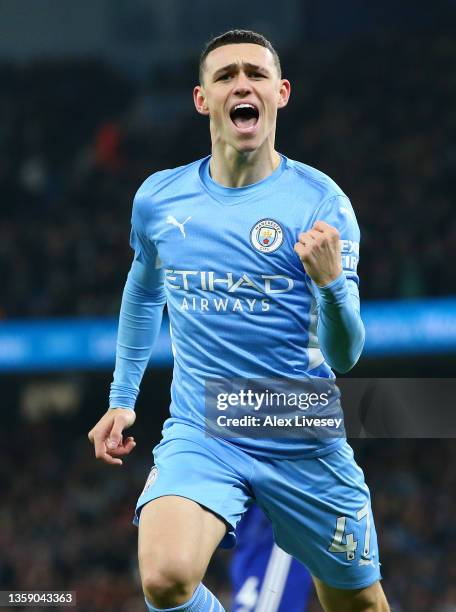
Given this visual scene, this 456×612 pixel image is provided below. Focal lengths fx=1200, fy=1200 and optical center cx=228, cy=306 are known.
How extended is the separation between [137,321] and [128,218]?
12.0 metres

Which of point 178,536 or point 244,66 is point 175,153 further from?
point 178,536

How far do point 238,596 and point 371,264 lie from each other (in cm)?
800

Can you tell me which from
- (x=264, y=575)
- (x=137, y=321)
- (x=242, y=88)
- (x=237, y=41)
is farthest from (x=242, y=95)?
(x=264, y=575)

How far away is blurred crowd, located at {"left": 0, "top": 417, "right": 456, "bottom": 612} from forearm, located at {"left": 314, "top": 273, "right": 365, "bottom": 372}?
7130 millimetres

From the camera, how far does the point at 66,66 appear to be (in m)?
20.7

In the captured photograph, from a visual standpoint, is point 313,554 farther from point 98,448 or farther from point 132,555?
point 132,555

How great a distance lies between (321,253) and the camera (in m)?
3.67

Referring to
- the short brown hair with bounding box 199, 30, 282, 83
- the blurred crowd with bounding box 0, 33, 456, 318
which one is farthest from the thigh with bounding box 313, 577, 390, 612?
the blurred crowd with bounding box 0, 33, 456, 318

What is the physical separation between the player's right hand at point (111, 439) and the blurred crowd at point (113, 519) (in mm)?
6904

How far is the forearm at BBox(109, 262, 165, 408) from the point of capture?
178 inches

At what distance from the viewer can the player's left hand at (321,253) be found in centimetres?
366

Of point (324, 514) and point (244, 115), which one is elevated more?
point (244, 115)

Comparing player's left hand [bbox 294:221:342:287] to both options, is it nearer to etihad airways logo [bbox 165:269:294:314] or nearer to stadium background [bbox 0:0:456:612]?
etihad airways logo [bbox 165:269:294:314]

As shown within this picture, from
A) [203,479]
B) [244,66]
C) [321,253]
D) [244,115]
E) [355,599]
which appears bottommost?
[355,599]
